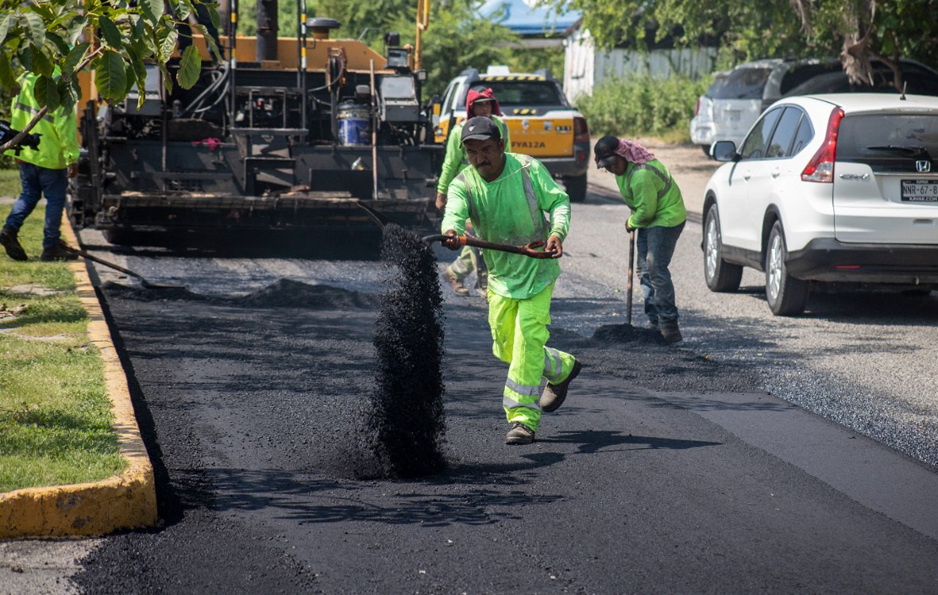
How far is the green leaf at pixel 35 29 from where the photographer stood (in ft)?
14.6

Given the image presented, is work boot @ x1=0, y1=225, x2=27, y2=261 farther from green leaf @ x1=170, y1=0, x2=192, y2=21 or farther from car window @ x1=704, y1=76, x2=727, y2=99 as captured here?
car window @ x1=704, y1=76, x2=727, y2=99

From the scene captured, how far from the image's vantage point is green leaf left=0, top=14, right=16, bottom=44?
439 centimetres

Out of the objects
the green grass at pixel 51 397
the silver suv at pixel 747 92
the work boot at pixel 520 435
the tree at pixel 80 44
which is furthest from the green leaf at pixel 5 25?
the silver suv at pixel 747 92

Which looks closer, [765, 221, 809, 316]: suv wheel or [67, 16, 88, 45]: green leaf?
[67, 16, 88, 45]: green leaf

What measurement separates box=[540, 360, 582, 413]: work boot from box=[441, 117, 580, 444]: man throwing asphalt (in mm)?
240

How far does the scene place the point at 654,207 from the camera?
9.06 meters

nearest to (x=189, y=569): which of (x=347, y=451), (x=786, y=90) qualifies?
(x=347, y=451)

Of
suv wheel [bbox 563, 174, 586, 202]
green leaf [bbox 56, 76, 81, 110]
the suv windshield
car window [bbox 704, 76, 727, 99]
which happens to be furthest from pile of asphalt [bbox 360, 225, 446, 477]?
car window [bbox 704, 76, 727, 99]

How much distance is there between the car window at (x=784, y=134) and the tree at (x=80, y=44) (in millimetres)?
6485

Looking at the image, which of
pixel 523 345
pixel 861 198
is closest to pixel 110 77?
pixel 523 345

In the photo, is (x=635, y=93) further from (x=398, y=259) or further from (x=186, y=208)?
(x=398, y=259)

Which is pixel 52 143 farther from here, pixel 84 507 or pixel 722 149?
pixel 84 507

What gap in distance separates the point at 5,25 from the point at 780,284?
279 inches

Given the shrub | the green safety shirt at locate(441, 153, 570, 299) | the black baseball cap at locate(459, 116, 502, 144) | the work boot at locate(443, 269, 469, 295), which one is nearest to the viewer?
the black baseball cap at locate(459, 116, 502, 144)
